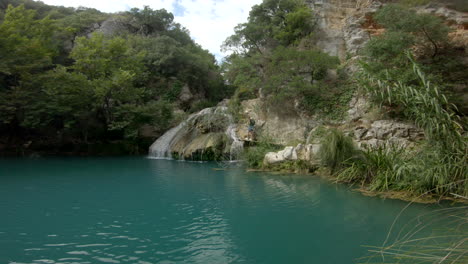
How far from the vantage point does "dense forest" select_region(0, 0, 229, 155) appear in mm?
15477

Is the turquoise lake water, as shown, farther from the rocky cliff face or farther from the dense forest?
the dense forest

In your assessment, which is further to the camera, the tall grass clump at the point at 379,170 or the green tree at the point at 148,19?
the green tree at the point at 148,19

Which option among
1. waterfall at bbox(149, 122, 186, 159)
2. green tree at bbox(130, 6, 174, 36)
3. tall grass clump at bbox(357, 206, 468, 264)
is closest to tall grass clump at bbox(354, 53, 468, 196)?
tall grass clump at bbox(357, 206, 468, 264)

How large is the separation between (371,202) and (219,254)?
14.1 ft

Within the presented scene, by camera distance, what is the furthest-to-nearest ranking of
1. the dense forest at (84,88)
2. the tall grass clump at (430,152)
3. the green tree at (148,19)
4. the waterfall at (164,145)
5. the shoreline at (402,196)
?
the green tree at (148,19) < the waterfall at (164,145) < the dense forest at (84,88) < the shoreline at (402,196) < the tall grass clump at (430,152)

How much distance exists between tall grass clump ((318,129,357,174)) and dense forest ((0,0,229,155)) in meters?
12.6

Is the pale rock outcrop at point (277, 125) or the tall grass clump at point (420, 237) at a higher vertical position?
the pale rock outcrop at point (277, 125)

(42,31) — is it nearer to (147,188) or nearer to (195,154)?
(195,154)

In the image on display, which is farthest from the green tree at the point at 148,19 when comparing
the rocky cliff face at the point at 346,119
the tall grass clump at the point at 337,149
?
the tall grass clump at the point at 337,149

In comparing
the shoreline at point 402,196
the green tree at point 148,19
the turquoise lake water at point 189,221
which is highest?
the green tree at point 148,19

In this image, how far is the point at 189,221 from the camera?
5582 mm

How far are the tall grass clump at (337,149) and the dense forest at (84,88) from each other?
12.6m

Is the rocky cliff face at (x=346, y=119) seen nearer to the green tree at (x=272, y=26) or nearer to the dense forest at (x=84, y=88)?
the green tree at (x=272, y=26)

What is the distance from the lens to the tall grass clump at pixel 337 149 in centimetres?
895
